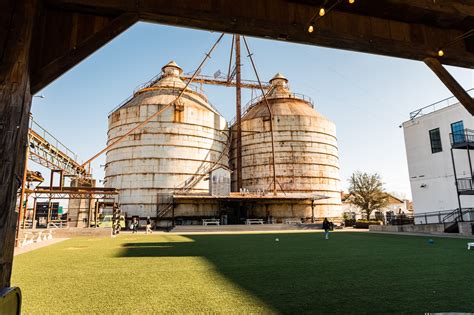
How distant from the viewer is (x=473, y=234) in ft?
58.2

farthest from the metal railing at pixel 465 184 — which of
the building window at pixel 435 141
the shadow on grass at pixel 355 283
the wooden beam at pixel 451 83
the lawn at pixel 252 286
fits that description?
the wooden beam at pixel 451 83

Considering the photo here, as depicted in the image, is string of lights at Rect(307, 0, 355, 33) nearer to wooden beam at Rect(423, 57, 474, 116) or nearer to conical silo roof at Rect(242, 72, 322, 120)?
wooden beam at Rect(423, 57, 474, 116)

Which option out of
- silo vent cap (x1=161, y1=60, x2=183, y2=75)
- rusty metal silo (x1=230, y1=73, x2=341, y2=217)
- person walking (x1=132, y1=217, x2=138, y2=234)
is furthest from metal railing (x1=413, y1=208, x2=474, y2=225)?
silo vent cap (x1=161, y1=60, x2=183, y2=75)

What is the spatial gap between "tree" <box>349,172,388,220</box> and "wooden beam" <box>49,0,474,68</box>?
44768mm

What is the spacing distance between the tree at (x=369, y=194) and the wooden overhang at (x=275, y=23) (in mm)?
44812

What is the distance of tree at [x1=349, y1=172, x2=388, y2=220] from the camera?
45.7m

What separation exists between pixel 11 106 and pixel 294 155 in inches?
1658

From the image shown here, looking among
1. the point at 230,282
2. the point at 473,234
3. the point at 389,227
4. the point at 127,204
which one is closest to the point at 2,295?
the point at 230,282

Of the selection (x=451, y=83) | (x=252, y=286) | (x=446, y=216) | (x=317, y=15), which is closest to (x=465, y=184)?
(x=446, y=216)

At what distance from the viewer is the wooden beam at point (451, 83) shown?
408 cm

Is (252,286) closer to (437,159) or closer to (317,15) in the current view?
(317,15)

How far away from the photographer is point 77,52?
3322 millimetres

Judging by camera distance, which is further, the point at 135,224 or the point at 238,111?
the point at 238,111

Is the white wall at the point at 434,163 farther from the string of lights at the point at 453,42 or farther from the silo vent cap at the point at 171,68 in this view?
the silo vent cap at the point at 171,68
